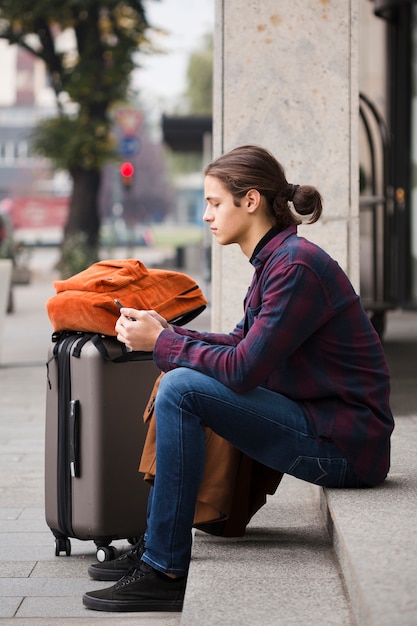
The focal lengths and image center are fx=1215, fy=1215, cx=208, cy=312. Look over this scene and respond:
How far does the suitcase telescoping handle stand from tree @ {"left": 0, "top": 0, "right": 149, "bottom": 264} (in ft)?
60.1

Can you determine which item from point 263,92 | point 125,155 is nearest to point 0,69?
point 125,155

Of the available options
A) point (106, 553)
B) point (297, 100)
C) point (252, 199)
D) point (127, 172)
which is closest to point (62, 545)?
point (106, 553)

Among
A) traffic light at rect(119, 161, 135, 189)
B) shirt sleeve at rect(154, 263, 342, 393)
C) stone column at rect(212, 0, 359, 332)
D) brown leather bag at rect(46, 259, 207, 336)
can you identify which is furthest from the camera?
traffic light at rect(119, 161, 135, 189)

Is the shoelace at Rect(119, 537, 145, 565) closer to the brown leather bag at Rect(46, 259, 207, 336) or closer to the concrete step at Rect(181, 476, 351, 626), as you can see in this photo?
the concrete step at Rect(181, 476, 351, 626)

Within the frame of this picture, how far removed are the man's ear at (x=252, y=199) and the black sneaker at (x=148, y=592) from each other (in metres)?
1.13

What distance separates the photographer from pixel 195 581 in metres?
3.51

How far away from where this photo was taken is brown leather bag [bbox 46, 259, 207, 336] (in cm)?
409

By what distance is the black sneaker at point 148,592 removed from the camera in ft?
11.8

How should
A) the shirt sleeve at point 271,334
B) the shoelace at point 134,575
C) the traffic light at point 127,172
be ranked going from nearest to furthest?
the shirt sleeve at point 271,334 → the shoelace at point 134,575 → the traffic light at point 127,172

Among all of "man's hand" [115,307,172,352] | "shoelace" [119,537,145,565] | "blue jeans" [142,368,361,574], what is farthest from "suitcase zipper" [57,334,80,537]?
"blue jeans" [142,368,361,574]

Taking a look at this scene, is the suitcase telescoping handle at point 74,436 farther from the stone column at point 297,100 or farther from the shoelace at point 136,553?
the stone column at point 297,100

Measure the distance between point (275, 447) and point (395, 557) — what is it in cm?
66

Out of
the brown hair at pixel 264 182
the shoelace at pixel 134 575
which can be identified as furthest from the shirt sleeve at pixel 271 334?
the shoelace at pixel 134 575

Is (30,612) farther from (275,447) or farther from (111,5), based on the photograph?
(111,5)
